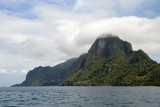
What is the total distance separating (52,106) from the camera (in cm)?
6569

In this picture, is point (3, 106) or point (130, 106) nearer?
point (130, 106)

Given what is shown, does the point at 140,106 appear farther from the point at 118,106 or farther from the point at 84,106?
the point at 84,106

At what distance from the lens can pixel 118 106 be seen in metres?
62.4

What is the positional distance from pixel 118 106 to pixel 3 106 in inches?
1564

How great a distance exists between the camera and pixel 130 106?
6209 centimetres

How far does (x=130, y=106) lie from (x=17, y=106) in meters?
38.7

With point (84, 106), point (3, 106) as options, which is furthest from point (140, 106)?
point (3, 106)

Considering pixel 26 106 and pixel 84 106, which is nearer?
pixel 84 106

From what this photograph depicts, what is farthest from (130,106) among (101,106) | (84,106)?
(84,106)

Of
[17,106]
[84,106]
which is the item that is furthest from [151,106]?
[17,106]

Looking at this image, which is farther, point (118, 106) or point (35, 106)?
point (35, 106)

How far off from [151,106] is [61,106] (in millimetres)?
29082

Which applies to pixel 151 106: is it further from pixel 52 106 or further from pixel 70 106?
pixel 52 106

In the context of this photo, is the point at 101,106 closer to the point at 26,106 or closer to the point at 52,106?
the point at 52,106
